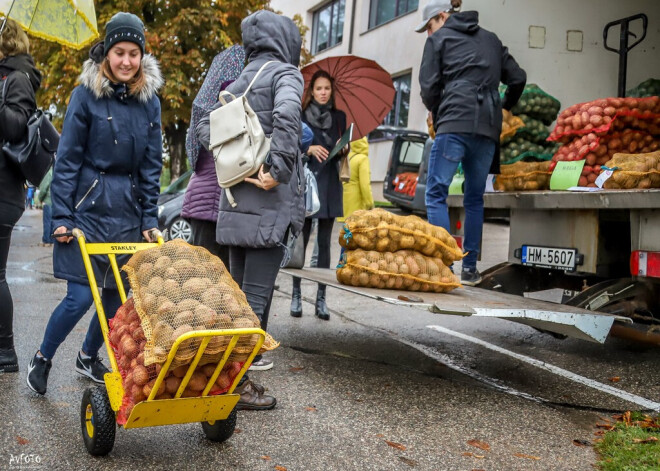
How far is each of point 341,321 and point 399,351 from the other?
1354 millimetres

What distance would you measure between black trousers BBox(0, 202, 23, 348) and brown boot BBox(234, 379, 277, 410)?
1583 mm

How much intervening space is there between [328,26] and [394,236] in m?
21.7

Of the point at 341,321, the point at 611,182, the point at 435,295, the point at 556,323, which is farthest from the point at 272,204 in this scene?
the point at 341,321

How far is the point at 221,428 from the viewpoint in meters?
3.54

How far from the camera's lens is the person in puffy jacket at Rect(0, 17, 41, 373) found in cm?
446

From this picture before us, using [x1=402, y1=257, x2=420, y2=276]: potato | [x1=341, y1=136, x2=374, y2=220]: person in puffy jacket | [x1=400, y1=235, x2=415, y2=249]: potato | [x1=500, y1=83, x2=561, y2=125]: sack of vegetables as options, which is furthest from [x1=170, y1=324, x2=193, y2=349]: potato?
[x1=341, y1=136, x2=374, y2=220]: person in puffy jacket

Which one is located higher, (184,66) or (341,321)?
(184,66)

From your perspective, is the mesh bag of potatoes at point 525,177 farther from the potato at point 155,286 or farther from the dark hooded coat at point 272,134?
the potato at point 155,286

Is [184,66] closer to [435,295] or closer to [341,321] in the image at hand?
[341,321]

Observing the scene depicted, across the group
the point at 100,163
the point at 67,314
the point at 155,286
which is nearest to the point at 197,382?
the point at 155,286

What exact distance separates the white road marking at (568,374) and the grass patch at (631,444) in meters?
0.38

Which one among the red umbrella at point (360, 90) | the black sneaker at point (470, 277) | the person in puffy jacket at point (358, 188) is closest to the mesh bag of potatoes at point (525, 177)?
the black sneaker at point (470, 277)

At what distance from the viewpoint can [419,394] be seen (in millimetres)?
4637

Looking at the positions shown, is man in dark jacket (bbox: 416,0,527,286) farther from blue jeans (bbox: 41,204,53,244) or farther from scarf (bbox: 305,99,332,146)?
blue jeans (bbox: 41,204,53,244)
